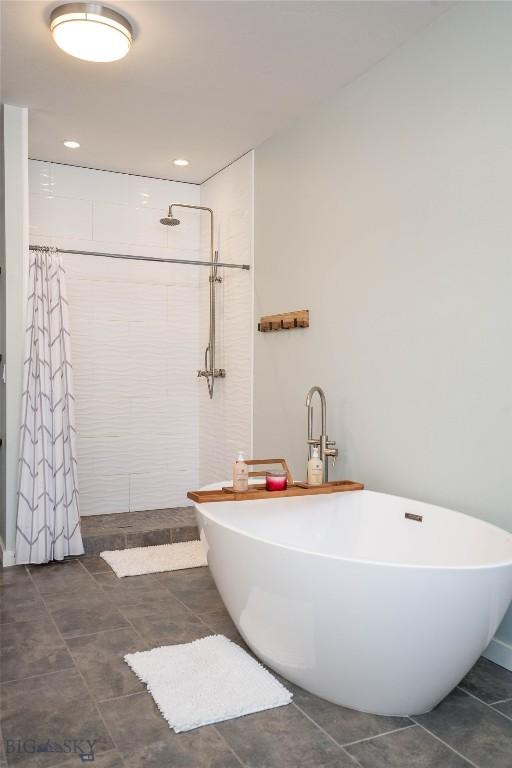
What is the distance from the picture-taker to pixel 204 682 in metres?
2.35

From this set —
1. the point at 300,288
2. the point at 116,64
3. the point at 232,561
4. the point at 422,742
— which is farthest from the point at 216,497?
the point at 116,64

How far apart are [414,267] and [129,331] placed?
2.67m

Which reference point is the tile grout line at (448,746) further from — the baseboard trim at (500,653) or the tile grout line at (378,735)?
the baseboard trim at (500,653)

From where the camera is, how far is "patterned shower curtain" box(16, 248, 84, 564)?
3.81 meters

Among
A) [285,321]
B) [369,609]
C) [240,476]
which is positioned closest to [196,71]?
[285,321]

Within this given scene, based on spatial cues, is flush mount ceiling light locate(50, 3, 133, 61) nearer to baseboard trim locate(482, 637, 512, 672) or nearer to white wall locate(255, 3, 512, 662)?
white wall locate(255, 3, 512, 662)

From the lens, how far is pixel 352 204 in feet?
11.4

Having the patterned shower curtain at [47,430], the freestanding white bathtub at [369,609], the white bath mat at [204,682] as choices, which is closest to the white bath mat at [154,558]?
the patterned shower curtain at [47,430]

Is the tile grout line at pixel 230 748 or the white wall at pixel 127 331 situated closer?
the tile grout line at pixel 230 748

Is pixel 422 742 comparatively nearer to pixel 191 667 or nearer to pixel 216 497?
pixel 191 667

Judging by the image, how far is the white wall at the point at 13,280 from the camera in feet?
12.5

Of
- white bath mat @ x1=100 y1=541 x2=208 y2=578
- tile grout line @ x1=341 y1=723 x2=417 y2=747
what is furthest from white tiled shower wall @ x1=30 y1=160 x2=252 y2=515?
tile grout line @ x1=341 y1=723 x2=417 y2=747

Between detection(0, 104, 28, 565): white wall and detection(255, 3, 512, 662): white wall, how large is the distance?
1.57m

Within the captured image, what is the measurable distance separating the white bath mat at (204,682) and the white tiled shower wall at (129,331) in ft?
7.99
